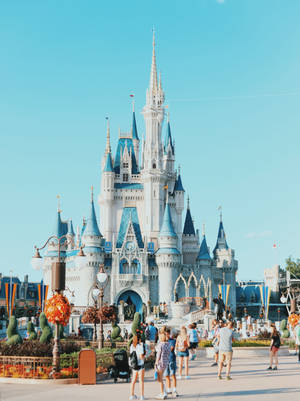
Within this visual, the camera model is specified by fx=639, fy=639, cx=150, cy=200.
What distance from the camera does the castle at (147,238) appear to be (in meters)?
76.6

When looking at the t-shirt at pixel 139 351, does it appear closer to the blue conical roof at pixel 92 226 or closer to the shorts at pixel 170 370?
the shorts at pixel 170 370

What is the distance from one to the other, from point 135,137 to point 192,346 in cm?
6917

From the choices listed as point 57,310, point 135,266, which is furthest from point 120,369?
point 135,266

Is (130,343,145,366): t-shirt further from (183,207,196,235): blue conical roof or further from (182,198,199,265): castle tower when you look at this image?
(183,207,196,235): blue conical roof

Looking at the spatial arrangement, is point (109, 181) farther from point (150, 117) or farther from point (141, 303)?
point (141, 303)

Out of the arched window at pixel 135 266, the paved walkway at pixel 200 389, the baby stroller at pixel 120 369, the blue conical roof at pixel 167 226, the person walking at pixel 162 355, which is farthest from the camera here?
the arched window at pixel 135 266

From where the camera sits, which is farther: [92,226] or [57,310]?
[92,226]

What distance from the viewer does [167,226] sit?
78.0 m

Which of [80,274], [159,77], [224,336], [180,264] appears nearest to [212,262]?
[180,264]

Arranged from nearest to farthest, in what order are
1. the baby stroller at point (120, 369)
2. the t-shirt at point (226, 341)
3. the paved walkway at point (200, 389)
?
the paved walkway at point (200, 389) < the t-shirt at point (226, 341) < the baby stroller at point (120, 369)

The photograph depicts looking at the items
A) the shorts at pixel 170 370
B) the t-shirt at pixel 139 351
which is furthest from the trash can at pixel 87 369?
the shorts at pixel 170 370

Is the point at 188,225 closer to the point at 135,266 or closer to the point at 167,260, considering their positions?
the point at 167,260

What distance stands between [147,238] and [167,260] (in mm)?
5582

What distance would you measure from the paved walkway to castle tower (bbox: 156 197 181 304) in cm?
5595
